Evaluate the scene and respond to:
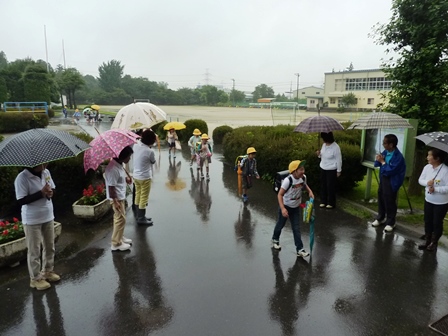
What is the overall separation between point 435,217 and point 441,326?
80.2 inches

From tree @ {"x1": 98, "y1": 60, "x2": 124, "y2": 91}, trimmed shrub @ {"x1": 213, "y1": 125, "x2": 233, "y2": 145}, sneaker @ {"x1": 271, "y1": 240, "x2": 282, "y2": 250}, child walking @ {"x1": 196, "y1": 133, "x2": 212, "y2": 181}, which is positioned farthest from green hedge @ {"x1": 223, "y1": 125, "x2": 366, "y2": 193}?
tree @ {"x1": 98, "y1": 60, "x2": 124, "y2": 91}

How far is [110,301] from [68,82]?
61635 mm

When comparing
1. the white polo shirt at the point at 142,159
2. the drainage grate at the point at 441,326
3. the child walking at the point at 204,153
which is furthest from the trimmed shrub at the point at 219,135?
the drainage grate at the point at 441,326

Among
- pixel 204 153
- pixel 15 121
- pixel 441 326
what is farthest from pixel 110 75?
pixel 441 326

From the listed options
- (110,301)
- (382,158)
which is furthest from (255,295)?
(382,158)

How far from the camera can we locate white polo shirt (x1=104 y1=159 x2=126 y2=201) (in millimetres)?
5070

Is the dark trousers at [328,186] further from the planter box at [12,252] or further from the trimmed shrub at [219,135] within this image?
the trimmed shrub at [219,135]

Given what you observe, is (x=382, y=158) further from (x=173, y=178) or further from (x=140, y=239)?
(x=173, y=178)

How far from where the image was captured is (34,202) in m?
4.14

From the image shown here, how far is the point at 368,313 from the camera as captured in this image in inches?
151

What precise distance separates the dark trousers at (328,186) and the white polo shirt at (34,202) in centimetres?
534

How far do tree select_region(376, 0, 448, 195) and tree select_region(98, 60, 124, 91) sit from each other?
103621 millimetres

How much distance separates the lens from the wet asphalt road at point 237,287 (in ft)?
12.0

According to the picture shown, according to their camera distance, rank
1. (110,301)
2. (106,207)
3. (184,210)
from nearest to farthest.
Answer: (110,301) < (106,207) < (184,210)
